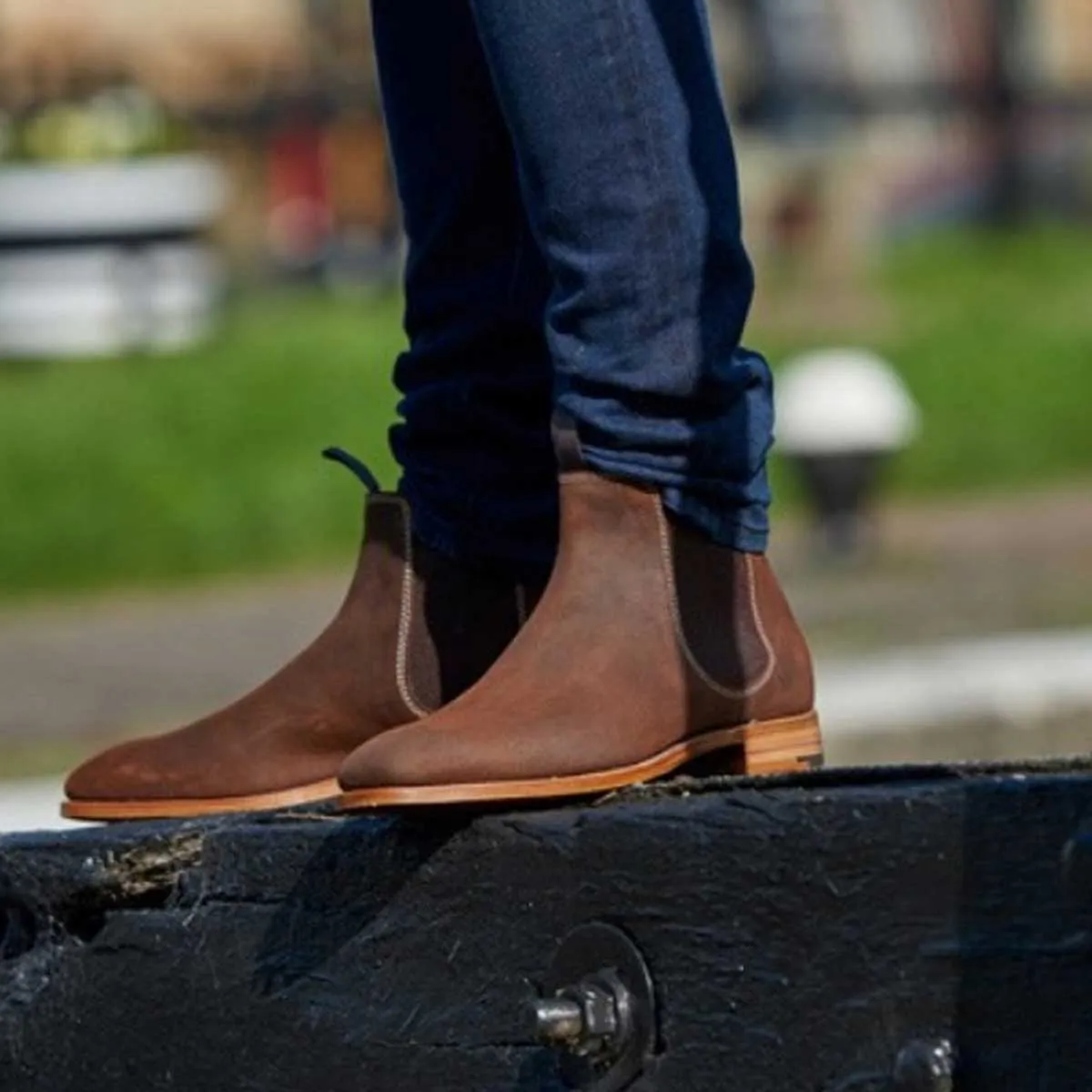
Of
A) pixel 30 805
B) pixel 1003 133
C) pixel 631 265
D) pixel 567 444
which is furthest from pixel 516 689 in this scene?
pixel 1003 133

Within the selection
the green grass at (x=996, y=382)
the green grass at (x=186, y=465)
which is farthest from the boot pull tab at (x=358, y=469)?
the green grass at (x=996, y=382)

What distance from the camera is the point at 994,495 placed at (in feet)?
34.2

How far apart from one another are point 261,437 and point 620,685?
879 centimetres

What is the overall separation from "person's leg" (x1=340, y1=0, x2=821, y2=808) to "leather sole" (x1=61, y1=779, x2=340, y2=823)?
29 centimetres

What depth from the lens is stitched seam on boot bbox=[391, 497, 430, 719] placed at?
2.33 meters

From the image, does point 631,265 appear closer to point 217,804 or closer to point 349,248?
point 217,804

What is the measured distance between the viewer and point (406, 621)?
2.34 meters

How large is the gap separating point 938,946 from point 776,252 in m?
15.2

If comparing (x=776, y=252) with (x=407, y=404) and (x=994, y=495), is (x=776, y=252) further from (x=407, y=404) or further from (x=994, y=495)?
(x=407, y=404)

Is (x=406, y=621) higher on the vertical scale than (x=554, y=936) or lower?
higher

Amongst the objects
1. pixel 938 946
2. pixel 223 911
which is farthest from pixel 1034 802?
pixel 223 911

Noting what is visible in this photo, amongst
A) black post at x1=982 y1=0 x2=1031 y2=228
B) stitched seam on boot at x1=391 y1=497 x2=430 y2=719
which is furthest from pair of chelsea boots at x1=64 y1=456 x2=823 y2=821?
black post at x1=982 y1=0 x2=1031 y2=228

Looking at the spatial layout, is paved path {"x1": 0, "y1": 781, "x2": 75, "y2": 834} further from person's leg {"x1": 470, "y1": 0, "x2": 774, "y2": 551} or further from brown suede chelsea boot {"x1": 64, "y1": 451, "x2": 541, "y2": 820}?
person's leg {"x1": 470, "y1": 0, "x2": 774, "y2": 551}

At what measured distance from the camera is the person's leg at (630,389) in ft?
6.78
